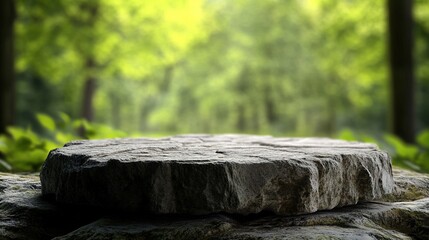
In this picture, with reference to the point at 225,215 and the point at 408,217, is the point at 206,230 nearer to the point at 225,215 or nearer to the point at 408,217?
the point at 225,215

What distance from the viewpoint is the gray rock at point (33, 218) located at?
251cm

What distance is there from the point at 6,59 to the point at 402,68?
6.31 metres

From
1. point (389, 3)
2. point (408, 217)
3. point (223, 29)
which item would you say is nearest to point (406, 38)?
point (389, 3)

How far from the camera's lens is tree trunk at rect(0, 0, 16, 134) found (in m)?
7.11

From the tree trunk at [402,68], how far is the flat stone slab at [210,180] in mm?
5802

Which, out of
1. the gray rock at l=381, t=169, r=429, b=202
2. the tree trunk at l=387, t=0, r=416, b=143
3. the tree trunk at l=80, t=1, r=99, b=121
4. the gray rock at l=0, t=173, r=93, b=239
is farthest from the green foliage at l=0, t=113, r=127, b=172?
the tree trunk at l=80, t=1, r=99, b=121

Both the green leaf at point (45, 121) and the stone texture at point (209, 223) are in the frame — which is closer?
the stone texture at point (209, 223)

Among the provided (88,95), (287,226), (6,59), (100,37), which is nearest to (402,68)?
(6,59)

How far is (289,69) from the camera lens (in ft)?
85.5

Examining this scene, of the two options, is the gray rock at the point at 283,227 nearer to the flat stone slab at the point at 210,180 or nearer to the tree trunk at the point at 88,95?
the flat stone slab at the point at 210,180

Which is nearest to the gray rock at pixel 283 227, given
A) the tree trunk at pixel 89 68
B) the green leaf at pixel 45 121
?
the green leaf at pixel 45 121

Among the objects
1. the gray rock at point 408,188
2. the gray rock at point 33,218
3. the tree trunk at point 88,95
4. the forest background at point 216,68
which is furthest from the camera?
the tree trunk at point 88,95

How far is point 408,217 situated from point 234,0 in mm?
26354

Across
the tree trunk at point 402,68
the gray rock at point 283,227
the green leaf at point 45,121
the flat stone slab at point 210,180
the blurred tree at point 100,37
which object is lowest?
the gray rock at point 283,227
